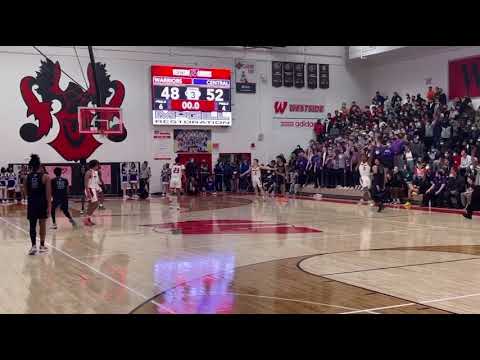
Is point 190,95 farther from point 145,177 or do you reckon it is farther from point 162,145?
point 145,177

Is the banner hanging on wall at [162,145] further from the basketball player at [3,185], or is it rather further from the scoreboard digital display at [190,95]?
the basketball player at [3,185]

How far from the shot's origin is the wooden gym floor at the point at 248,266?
6.58 meters

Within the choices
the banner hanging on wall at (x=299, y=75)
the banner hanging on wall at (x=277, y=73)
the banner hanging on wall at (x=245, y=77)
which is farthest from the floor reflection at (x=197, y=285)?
the banner hanging on wall at (x=299, y=75)

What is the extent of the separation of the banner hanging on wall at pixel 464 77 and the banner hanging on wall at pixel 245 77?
9.35 meters

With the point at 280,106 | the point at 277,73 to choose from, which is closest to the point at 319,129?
the point at 280,106

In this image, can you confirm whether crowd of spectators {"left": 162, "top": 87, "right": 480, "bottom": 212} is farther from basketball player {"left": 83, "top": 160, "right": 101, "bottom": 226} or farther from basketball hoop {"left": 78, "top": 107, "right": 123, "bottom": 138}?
basketball player {"left": 83, "top": 160, "right": 101, "bottom": 226}

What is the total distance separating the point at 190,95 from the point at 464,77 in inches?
483

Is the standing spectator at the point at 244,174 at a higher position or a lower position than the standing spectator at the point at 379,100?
lower

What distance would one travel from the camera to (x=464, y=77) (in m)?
24.7

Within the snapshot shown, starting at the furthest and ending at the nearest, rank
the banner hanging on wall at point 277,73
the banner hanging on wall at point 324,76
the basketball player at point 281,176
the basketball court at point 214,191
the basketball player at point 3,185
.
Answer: the banner hanging on wall at point 324,76 < the banner hanging on wall at point 277,73 < the basketball player at point 281,176 < the basketball player at point 3,185 < the basketball court at point 214,191
